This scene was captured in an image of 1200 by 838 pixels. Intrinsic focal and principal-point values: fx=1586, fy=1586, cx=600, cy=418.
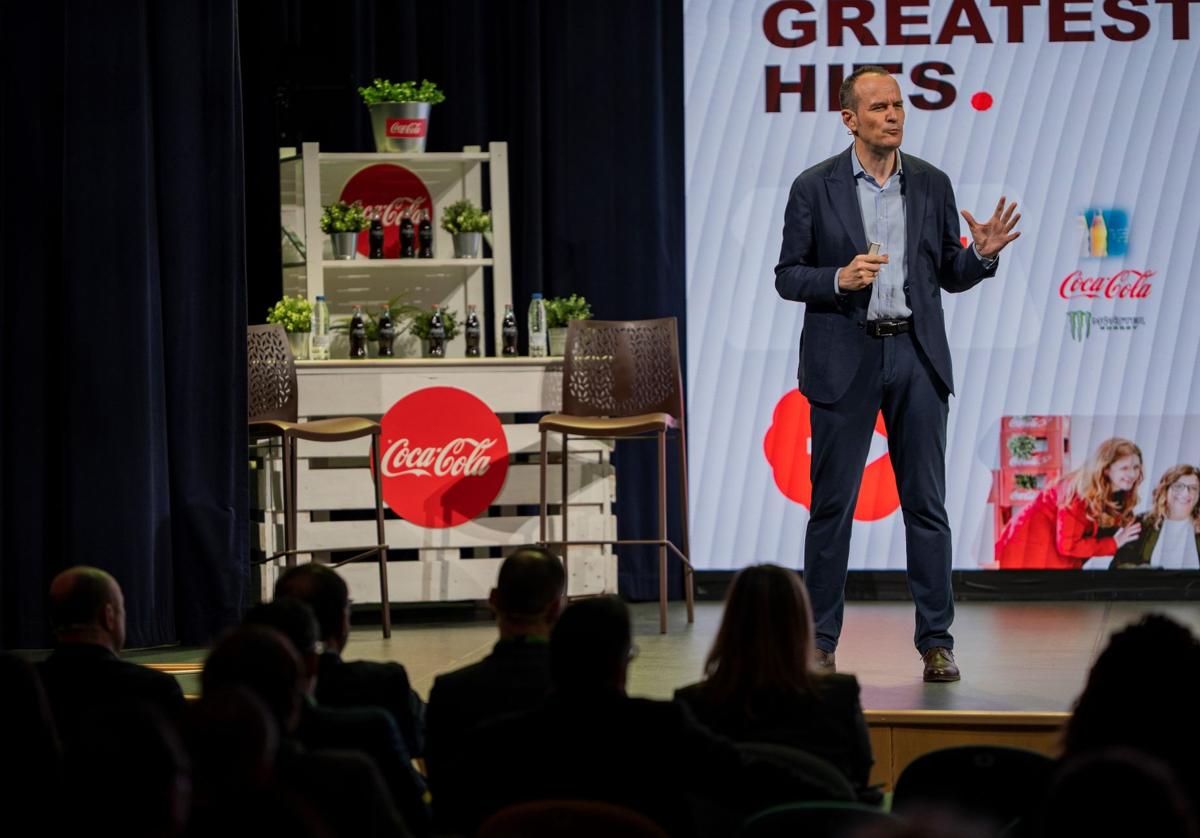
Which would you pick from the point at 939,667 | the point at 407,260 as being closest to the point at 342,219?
the point at 407,260

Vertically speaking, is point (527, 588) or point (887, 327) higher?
point (887, 327)

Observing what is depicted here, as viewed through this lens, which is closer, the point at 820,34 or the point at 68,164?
the point at 68,164

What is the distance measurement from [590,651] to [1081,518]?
468cm

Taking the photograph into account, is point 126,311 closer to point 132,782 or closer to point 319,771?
point 319,771

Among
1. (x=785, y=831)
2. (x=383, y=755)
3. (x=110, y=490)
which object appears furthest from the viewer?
(x=110, y=490)

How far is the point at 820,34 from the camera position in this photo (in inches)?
267

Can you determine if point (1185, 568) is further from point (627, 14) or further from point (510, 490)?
point (627, 14)

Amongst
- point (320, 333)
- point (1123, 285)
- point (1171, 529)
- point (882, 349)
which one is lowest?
point (1171, 529)

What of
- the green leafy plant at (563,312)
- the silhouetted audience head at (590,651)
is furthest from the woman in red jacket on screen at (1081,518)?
the silhouetted audience head at (590,651)

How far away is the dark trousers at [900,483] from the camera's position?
447 centimetres

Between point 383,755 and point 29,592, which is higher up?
point 383,755

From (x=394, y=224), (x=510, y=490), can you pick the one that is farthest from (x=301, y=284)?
(x=510, y=490)

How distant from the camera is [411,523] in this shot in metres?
6.20

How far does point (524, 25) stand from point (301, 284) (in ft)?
4.90
